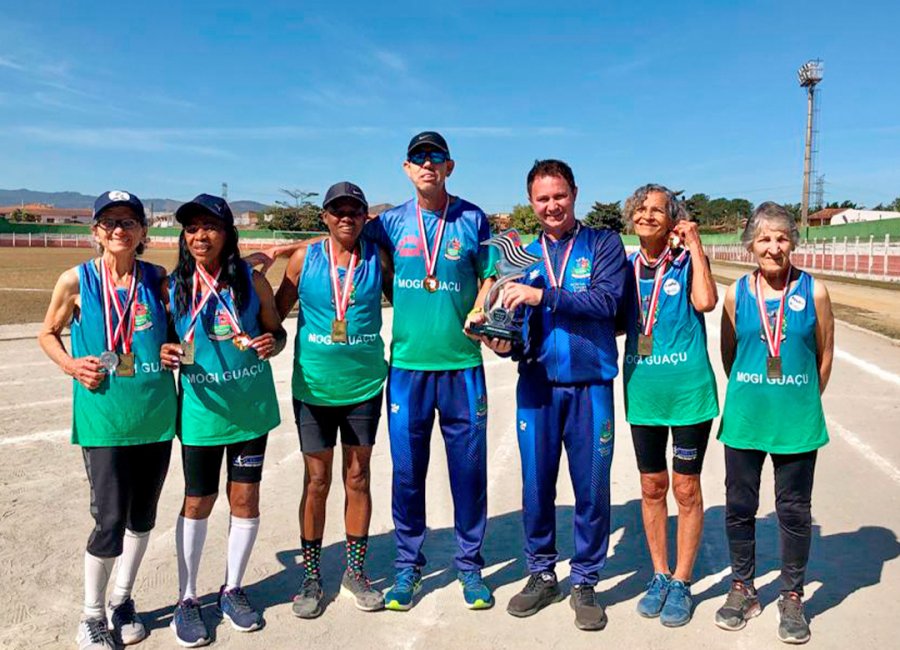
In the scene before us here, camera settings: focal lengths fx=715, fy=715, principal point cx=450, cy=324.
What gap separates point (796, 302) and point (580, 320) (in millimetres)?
1065

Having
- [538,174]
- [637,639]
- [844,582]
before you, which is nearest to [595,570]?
[637,639]

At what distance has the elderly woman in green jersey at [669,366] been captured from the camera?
12.1 feet

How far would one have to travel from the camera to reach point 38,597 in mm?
3777

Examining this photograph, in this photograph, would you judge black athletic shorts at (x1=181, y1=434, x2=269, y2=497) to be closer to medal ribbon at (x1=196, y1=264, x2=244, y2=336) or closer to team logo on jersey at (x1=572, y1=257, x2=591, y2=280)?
medal ribbon at (x1=196, y1=264, x2=244, y2=336)

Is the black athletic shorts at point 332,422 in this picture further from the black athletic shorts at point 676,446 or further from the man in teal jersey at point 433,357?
the black athletic shorts at point 676,446

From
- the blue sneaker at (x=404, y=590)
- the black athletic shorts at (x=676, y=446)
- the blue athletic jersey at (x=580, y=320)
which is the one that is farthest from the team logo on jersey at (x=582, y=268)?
the blue sneaker at (x=404, y=590)

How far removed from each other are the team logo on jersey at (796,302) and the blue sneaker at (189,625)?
129 inches

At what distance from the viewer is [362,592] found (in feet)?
12.6

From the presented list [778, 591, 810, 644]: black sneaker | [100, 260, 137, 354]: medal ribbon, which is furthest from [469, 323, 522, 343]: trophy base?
[778, 591, 810, 644]: black sneaker

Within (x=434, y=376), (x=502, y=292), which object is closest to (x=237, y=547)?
(x=434, y=376)

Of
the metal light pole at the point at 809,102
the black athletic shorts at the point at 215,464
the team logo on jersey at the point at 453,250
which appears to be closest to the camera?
the black athletic shorts at the point at 215,464

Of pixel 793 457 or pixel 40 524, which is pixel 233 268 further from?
pixel 793 457

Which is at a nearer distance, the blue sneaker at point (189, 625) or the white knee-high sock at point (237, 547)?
the blue sneaker at point (189, 625)

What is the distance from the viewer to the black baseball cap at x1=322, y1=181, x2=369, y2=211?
3715 mm
